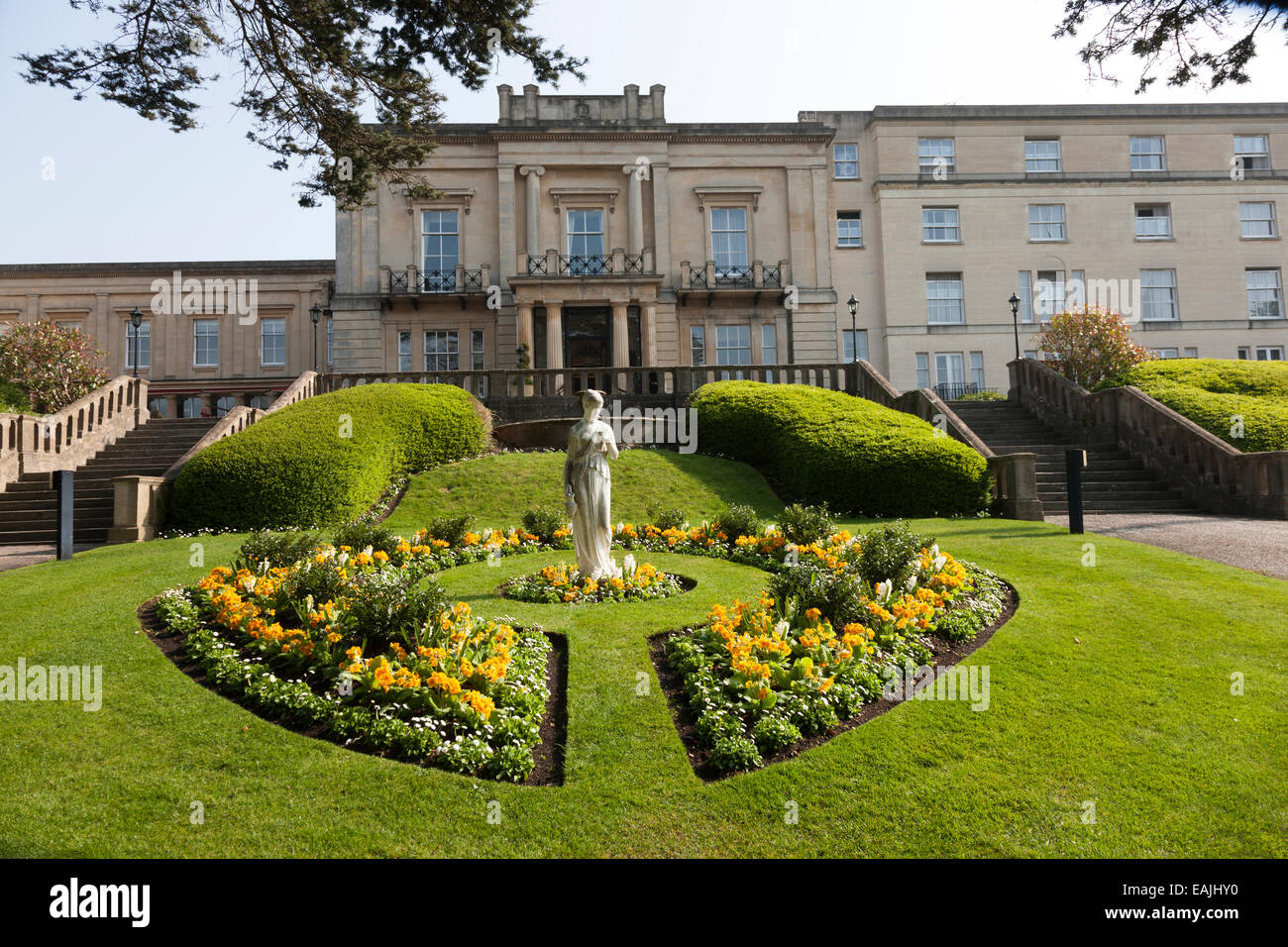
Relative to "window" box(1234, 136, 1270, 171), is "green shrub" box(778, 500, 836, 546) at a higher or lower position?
lower

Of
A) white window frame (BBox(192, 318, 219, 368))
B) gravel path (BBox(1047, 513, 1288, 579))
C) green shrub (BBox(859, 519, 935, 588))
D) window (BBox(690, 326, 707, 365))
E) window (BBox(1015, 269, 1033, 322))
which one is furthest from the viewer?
white window frame (BBox(192, 318, 219, 368))

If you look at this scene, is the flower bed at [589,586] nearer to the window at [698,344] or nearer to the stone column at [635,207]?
the window at [698,344]

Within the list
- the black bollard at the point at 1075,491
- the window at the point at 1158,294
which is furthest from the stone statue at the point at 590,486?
the window at the point at 1158,294

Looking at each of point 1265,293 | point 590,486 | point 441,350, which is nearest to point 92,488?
point 590,486

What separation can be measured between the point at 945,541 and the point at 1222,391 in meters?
12.4

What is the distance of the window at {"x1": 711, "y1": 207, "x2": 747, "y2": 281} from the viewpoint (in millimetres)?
31188

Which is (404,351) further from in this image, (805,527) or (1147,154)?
(1147,154)

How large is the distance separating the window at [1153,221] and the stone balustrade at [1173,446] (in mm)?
21278

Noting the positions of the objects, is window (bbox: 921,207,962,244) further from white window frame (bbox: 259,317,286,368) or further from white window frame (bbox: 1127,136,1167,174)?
white window frame (bbox: 259,317,286,368)

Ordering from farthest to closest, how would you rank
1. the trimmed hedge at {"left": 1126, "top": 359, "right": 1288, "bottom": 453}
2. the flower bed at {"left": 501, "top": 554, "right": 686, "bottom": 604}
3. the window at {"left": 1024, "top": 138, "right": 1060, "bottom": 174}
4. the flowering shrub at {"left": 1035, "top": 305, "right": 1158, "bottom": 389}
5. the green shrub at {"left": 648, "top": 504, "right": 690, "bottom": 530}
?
the window at {"left": 1024, "top": 138, "right": 1060, "bottom": 174}
the flowering shrub at {"left": 1035, "top": 305, "right": 1158, "bottom": 389}
the trimmed hedge at {"left": 1126, "top": 359, "right": 1288, "bottom": 453}
the green shrub at {"left": 648, "top": 504, "right": 690, "bottom": 530}
the flower bed at {"left": 501, "top": 554, "right": 686, "bottom": 604}

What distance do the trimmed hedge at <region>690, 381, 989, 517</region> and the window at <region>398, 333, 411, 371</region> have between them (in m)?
17.6

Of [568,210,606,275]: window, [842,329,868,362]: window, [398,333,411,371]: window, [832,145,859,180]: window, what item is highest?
[832,145,859,180]: window

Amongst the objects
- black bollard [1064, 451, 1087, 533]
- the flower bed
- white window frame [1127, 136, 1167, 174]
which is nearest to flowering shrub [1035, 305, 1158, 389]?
black bollard [1064, 451, 1087, 533]
